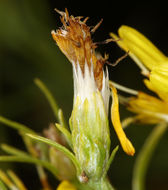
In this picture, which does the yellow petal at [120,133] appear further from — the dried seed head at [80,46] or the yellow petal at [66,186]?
the yellow petal at [66,186]

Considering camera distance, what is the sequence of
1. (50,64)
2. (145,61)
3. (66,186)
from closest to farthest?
(66,186), (145,61), (50,64)

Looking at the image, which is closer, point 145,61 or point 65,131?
point 65,131

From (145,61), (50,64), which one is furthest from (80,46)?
(50,64)

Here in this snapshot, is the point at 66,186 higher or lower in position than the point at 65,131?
lower

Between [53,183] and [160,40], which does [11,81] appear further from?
[160,40]

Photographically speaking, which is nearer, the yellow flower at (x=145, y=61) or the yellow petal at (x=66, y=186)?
the yellow petal at (x=66, y=186)

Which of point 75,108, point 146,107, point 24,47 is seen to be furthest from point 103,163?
point 24,47

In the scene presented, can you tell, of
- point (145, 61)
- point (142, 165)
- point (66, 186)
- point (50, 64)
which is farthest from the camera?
point (50, 64)

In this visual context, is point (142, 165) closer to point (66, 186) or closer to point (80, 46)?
point (66, 186)

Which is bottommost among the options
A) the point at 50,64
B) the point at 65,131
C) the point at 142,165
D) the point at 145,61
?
the point at 142,165

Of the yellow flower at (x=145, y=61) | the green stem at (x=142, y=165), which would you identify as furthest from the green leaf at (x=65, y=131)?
the green stem at (x=142, y=165)
